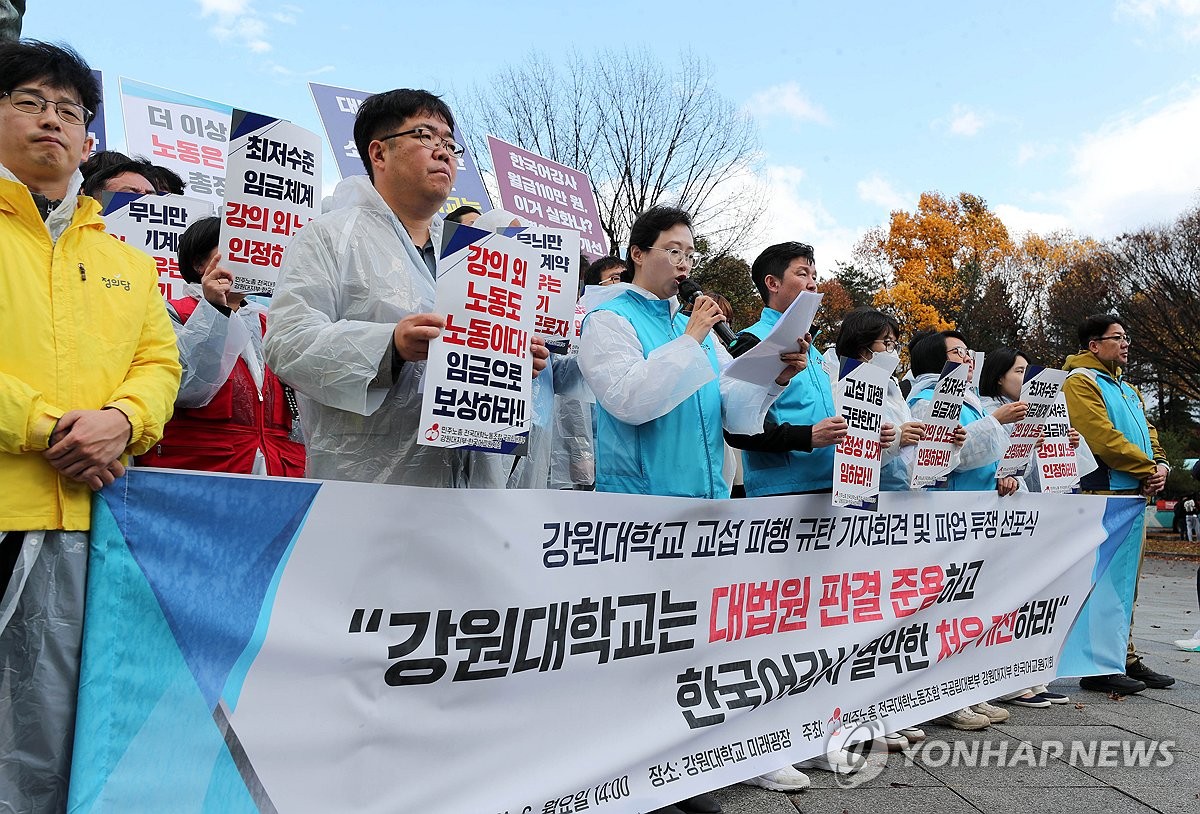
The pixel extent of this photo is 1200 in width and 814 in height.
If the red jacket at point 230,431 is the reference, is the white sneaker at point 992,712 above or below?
below

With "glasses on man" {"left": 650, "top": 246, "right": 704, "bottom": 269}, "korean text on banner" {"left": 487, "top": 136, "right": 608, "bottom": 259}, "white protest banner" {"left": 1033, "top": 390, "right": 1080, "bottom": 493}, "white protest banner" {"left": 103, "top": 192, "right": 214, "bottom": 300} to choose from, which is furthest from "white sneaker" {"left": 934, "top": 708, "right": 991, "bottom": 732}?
"korean text on banner" {"left": 487, "top": 136, "right": 608, "bottom": 259}

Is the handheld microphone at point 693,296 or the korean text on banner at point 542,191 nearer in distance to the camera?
the handheld microphone at point 693,296

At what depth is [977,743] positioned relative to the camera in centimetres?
405

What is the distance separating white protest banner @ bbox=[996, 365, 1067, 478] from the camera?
4738mm

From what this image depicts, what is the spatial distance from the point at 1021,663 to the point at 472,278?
148 inches

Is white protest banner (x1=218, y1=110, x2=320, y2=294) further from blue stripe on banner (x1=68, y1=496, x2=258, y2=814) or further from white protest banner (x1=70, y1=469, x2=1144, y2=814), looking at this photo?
blue stripe on banner (x1=68, y1=496, x2=258, y2=814)

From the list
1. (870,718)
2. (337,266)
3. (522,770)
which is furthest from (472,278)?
(870,718)

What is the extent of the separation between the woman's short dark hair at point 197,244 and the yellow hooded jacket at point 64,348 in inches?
48.4

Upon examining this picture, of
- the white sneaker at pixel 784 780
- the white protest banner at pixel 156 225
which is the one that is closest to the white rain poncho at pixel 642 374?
the white sneaker at pixel 784 780

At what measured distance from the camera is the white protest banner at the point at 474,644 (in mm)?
2010

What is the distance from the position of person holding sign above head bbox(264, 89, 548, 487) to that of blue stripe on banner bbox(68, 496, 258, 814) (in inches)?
23.4

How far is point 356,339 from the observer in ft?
7.38

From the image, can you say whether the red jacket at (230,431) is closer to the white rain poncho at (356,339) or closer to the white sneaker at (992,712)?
the white rain poncho at (356,339)

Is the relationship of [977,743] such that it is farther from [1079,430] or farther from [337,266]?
[337,266]
